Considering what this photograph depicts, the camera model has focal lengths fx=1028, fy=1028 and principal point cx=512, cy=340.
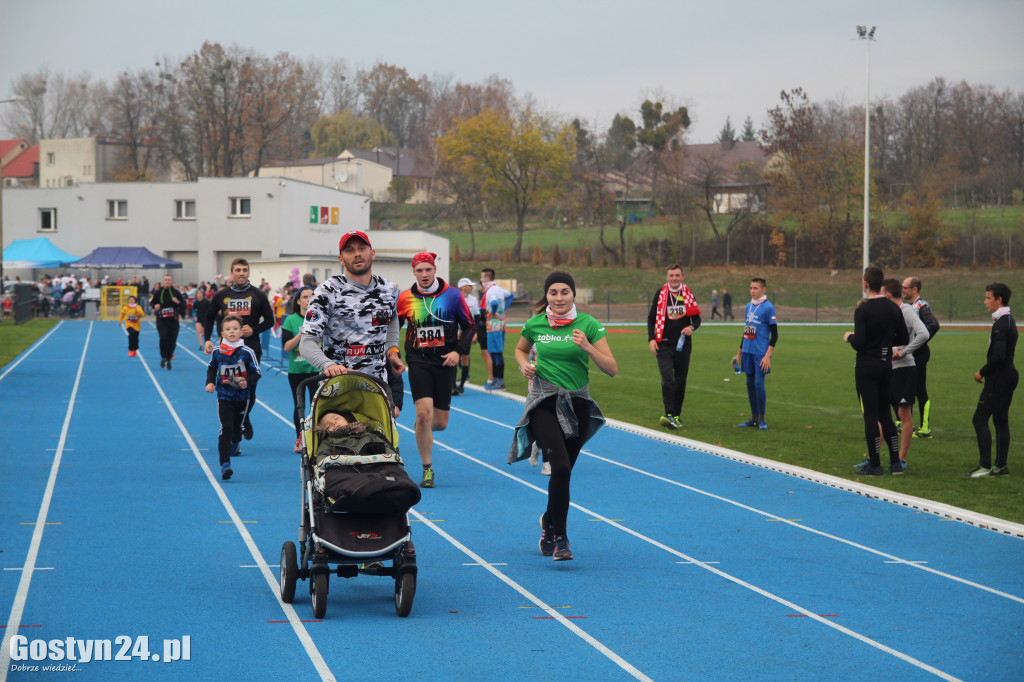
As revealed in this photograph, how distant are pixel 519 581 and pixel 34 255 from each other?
50.7 metres

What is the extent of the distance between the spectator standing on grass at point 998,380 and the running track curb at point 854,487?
147 cm

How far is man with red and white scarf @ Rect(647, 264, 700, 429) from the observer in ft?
46.2

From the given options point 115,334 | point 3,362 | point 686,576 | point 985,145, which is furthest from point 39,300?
point 985,145

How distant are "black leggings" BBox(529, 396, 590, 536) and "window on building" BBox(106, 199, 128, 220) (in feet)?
182

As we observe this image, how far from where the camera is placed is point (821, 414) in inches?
637

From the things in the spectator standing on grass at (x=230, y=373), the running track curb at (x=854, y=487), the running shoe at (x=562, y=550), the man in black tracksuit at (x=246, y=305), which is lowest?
the running track curb at (x=854, y=487)

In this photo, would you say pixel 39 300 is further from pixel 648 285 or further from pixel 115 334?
pixel 648 285

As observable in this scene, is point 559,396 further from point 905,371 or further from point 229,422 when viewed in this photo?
point 905,371

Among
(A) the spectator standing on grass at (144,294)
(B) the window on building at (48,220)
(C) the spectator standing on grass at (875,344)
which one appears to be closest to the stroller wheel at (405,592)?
(C) the spectator standing on grass at (875,344)

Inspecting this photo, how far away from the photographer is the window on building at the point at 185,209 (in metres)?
57.2

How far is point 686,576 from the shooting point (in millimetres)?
6945

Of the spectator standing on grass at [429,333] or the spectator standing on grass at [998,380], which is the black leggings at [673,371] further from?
the spectator standing on grass at [429,333]

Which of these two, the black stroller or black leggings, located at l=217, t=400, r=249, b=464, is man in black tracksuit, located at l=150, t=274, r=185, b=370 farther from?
the black stroller

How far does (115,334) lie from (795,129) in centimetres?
5099
